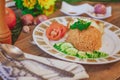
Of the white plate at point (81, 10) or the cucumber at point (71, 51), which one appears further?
the white plate at point (81, 10)

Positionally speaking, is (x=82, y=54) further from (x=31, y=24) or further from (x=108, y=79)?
(x=31, y=24)

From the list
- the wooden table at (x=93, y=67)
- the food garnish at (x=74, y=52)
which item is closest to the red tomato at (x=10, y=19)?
the wooden table at (x=93, y=67)

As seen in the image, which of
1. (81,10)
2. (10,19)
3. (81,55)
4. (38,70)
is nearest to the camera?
(38,70)

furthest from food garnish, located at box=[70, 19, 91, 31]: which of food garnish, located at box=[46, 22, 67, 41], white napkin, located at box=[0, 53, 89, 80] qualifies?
white napkin, located at box=[0, 53, 89, 80]

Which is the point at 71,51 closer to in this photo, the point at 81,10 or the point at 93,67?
the point at 93,67

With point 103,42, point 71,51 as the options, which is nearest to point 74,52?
point 71,51

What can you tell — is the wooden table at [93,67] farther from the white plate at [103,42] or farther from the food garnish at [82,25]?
the food garnish at [82,25]

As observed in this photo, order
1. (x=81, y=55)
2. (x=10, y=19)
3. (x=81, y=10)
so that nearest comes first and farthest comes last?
(x=81, y=55)
(x=10, y=19)
(x=81, y=10)
